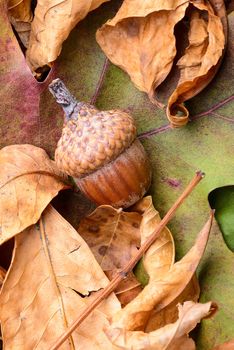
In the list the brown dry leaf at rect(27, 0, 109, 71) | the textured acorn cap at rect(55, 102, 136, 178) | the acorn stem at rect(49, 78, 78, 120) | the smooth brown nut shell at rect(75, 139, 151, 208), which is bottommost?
the smooth brown nut shell at rect(75, 139, 151, 208)

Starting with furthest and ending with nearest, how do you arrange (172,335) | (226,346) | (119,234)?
1. (119,234)
2. (226,346)
3. (172,335)

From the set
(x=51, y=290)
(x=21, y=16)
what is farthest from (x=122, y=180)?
(x=21, y=16)

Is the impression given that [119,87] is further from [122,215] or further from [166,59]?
[122,215]

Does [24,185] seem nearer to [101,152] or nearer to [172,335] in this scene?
[101,152]

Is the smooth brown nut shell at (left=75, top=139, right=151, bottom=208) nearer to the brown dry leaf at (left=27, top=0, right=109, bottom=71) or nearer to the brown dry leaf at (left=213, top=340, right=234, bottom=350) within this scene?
the brown dry leaf at (left=27, top=0, right=109, bottom=71)

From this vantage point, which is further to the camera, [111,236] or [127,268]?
[111,236]

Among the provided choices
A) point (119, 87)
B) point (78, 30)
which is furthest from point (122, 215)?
point (78, 30)

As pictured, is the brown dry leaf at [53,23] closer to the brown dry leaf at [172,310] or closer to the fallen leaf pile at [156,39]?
the fallen leaf pile at [156,39]

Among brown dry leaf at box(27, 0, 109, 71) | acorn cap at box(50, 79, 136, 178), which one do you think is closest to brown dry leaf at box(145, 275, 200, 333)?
acorn cap at box(50, 79, 136, 178)
